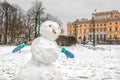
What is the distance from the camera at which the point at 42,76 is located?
5578 mm

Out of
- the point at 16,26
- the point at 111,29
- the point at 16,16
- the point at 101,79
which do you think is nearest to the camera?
the point at 101,79

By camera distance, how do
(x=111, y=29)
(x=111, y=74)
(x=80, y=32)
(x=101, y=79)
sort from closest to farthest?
1. (x=101, y=79)
2. (x=111, y=74)
3. (x=111, y=29)
4. (x=80, y=32)

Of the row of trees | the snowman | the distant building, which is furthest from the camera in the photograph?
the distant building

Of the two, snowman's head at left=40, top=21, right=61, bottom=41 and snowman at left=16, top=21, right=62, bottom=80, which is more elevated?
snowman's head at left=40, top=21, right=61, bottom=41

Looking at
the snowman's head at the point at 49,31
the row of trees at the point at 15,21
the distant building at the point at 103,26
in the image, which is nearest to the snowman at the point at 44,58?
the snowman's head at the point at 49,31

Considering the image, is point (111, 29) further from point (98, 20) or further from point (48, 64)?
point (48, 64)

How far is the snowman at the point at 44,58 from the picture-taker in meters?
5.61

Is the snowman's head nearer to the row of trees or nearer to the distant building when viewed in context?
the row of trees

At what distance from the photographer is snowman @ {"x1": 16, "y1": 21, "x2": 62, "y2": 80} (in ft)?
18.4

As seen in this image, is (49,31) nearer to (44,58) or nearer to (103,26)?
(44,58)

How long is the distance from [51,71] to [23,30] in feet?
135

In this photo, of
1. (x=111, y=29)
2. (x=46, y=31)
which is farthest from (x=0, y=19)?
(x=111, y=29)

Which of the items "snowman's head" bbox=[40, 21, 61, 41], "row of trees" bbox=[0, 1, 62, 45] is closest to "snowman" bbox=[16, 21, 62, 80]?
"snowman's head" bbox=[40, 21, 61, 41]

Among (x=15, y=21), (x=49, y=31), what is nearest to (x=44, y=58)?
(x=49, y=31)
